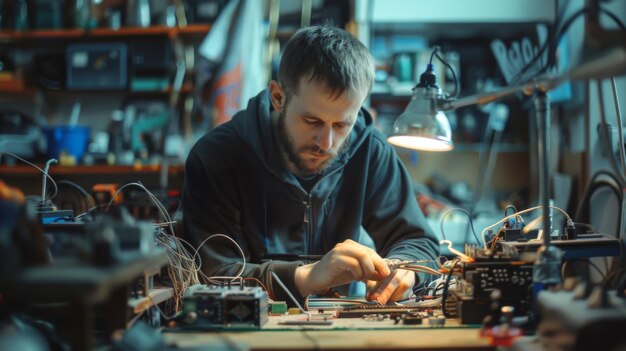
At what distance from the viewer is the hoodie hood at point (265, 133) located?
172 cm

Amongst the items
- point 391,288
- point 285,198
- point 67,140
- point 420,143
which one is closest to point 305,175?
point 285,198

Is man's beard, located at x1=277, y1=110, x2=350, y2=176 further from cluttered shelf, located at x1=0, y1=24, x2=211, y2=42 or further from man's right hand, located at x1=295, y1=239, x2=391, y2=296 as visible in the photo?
cluttered shelf, located at x1=0, y1=24, x2=211, y2=42

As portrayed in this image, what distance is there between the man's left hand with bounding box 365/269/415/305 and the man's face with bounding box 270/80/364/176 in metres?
0.39

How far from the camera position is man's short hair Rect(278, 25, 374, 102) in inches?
60.6

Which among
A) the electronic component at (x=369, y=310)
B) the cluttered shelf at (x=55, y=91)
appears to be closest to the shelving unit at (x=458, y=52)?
the cluttered shelf at (x=55, y=91)

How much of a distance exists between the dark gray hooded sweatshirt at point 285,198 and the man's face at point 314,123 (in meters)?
0.05

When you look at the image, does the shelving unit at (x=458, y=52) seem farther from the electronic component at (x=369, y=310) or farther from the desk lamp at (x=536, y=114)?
the electronic component at (x=369, y=310)

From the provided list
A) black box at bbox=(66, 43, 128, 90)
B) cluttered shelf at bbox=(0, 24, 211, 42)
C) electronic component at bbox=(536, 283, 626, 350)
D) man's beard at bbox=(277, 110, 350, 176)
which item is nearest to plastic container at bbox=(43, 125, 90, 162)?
black box at bbox=(66, 43, 128, 90)

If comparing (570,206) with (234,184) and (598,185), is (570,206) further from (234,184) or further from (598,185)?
(234,184)

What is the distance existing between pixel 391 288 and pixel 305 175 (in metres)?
0.53

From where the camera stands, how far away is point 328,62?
5.11 ft

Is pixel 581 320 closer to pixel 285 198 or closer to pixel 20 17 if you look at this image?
pixel 285 198

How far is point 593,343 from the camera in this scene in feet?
2.48

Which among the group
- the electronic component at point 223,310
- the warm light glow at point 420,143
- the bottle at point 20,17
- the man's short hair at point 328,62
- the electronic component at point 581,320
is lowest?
the electronic component at point 223,310
